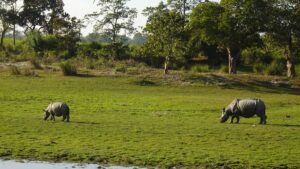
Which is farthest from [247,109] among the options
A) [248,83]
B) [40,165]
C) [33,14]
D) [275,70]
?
[33,14]

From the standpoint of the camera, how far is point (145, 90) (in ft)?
146

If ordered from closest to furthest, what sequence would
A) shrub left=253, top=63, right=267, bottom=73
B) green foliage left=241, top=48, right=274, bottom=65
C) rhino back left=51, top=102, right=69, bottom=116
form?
rhino back left=51, top=102, right=69, bottom=116, shrub left=253, top=63, right=267, bottom=73, green foliage left=241, top=48, right=274, bottom=65

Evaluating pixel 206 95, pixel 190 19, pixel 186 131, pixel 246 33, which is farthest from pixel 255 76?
pixel 186 131

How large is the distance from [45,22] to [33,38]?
17660mm

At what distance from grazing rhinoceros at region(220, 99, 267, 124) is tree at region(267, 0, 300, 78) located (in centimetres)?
2909

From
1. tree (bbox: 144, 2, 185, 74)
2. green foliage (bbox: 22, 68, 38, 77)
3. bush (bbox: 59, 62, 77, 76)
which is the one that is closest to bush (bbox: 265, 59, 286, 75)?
tree (bbox: 144, 2, 185, 74)

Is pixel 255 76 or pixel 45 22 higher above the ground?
pixel 45 22

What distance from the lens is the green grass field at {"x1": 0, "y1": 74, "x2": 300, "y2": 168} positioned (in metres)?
18.5

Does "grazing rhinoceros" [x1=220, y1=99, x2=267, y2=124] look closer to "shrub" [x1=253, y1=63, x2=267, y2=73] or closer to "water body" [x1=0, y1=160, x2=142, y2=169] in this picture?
"water body" [x1=0, y1=160, x2=142, y2=169]

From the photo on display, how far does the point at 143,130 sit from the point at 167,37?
3233 centimetres

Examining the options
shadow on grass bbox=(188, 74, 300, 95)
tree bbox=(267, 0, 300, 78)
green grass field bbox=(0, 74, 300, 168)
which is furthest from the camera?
tree bbox=(267, 0, 300, 78)

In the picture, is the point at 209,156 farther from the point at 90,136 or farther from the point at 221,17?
the point at 221,17

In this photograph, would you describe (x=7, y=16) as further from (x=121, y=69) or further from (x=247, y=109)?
(x=247, y=109)

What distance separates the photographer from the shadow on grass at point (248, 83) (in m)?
49.6
